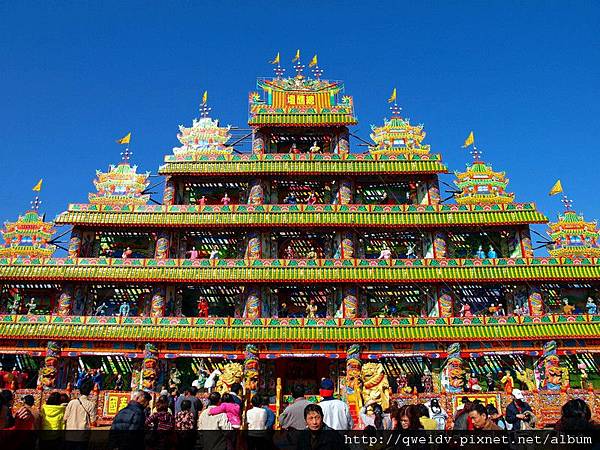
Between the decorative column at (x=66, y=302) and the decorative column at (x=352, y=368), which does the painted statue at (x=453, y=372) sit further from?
the decorative column at (x=66, y=302)

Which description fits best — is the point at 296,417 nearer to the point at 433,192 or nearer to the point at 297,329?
the point at 297,329

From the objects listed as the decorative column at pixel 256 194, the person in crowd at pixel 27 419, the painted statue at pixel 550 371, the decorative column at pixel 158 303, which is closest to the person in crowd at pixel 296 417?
the person in crowd at pixel 27 419

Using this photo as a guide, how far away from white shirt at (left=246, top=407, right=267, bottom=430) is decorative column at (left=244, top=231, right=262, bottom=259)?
20.9 metres

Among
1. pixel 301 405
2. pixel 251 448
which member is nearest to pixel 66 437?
pixel 251 448

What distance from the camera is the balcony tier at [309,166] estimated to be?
106ft

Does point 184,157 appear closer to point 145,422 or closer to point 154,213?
point 154,213

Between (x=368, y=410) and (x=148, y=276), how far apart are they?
20.3 meters

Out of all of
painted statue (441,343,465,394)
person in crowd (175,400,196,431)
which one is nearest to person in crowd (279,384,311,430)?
person in crowd (175,400,196,431)

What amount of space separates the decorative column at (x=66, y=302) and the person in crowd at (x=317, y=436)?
26.0 m

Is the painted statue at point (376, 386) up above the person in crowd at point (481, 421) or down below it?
above

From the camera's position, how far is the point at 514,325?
27.5 m

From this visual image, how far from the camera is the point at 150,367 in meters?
26.5

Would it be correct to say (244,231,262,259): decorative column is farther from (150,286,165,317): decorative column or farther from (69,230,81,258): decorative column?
(69,230,81,258): decorative column

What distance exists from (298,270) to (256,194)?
6536mm
